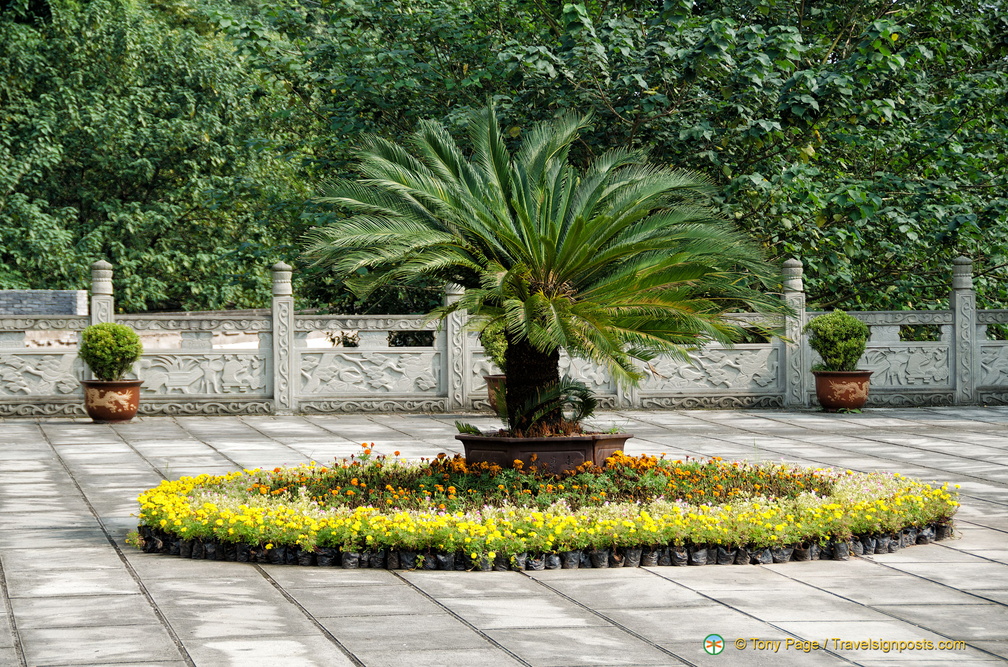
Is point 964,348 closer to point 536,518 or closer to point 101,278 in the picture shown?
point 536,518

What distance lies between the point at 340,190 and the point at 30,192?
1727 centimetres

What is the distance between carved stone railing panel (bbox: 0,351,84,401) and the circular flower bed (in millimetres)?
8355

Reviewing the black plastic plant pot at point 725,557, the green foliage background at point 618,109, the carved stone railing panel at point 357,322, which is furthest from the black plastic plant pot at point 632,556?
the carved stone railing panel at point 357,322

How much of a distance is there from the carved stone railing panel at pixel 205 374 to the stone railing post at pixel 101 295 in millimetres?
805

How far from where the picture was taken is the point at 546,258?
877 centimetres

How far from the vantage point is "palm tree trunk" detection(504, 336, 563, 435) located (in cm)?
893

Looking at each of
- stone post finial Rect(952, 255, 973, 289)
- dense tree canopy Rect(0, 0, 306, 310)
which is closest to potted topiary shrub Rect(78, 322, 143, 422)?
dense tree canopy Rect(0, 0, 306, 310)

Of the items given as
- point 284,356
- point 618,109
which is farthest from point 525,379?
point 618,109

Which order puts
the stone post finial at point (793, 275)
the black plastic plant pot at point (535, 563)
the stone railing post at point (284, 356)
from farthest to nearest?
1. the stone post finial at point (793, 275)
2. the stone railing post at point (284, 356)
3. the black plastic plant pot at point (535, 563)

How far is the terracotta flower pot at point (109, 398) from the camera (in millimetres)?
15539

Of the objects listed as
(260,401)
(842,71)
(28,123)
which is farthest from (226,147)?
(842,71)

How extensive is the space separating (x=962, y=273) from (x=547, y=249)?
11971 mm

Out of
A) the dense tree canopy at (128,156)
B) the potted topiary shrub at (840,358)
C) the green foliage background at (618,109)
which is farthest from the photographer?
the dense tree canopy at (128,156)

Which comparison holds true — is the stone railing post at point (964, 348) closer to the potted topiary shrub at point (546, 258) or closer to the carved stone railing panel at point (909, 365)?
the carved stone railing panel at point (909, 365)
